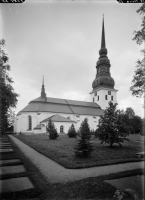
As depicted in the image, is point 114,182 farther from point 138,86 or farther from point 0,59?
point 0,59

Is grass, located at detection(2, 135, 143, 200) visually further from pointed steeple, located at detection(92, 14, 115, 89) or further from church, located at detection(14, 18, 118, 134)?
pointed steeple, located at detection(92, 14, 115, 89)

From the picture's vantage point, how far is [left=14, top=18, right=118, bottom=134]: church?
38491 mm

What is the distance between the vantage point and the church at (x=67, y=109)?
38.5 metres

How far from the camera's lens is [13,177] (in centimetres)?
497

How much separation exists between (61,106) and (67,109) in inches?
82.4

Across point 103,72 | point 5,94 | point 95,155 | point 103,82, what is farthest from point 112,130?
point 103,72

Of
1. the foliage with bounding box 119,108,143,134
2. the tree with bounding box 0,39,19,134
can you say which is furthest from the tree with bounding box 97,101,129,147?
the tree with bounding box 0,39,19,134

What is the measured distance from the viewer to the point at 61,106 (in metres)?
47.1

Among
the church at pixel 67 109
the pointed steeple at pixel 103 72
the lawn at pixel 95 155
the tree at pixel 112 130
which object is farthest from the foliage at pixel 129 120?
the pointed steeple at pixel 103 72

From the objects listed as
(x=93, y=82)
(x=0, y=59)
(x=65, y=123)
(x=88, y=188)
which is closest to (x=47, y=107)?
(x=65, y=123)

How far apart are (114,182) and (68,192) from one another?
1.30 m

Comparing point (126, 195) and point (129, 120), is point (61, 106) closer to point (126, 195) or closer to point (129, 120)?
point (129, 120)

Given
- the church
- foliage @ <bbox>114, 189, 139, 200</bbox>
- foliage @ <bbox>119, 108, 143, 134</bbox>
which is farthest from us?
the church

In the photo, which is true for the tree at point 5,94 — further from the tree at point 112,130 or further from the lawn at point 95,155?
the tree at point 112,130
